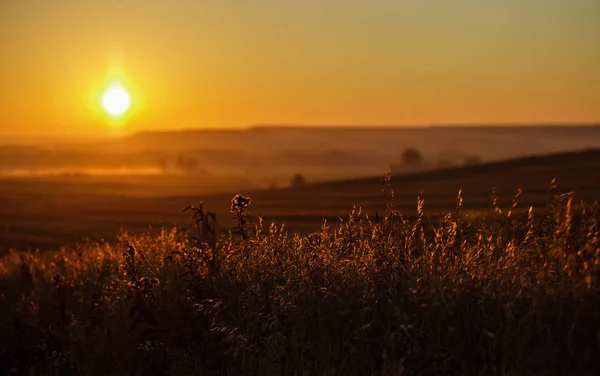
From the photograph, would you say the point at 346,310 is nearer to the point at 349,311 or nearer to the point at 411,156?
the point at 349,311

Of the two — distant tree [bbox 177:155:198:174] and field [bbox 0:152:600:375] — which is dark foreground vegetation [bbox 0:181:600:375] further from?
distant tree [bbox 177:155:198:174]

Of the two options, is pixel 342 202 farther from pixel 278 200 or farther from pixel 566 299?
pixel 566 299

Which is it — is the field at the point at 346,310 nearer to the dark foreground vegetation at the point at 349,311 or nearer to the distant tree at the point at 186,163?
the dark foreground vegetation at the point at 349,311

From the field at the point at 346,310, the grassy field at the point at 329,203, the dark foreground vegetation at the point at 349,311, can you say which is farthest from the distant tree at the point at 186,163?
the dark foreground vegetation at the point at 349,311

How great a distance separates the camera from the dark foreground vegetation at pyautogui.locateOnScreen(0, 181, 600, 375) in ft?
18.7

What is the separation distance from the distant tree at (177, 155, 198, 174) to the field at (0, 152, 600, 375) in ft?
372

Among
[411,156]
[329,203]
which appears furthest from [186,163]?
[329,203]

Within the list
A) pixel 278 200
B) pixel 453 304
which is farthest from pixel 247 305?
pixel 278 200

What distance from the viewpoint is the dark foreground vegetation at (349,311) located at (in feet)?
18.7

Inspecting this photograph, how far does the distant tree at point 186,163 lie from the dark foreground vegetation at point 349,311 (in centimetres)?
11393

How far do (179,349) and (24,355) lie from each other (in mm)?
2455

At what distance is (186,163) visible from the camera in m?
124

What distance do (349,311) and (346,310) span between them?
0.16 ft

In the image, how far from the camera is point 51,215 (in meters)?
36.0
